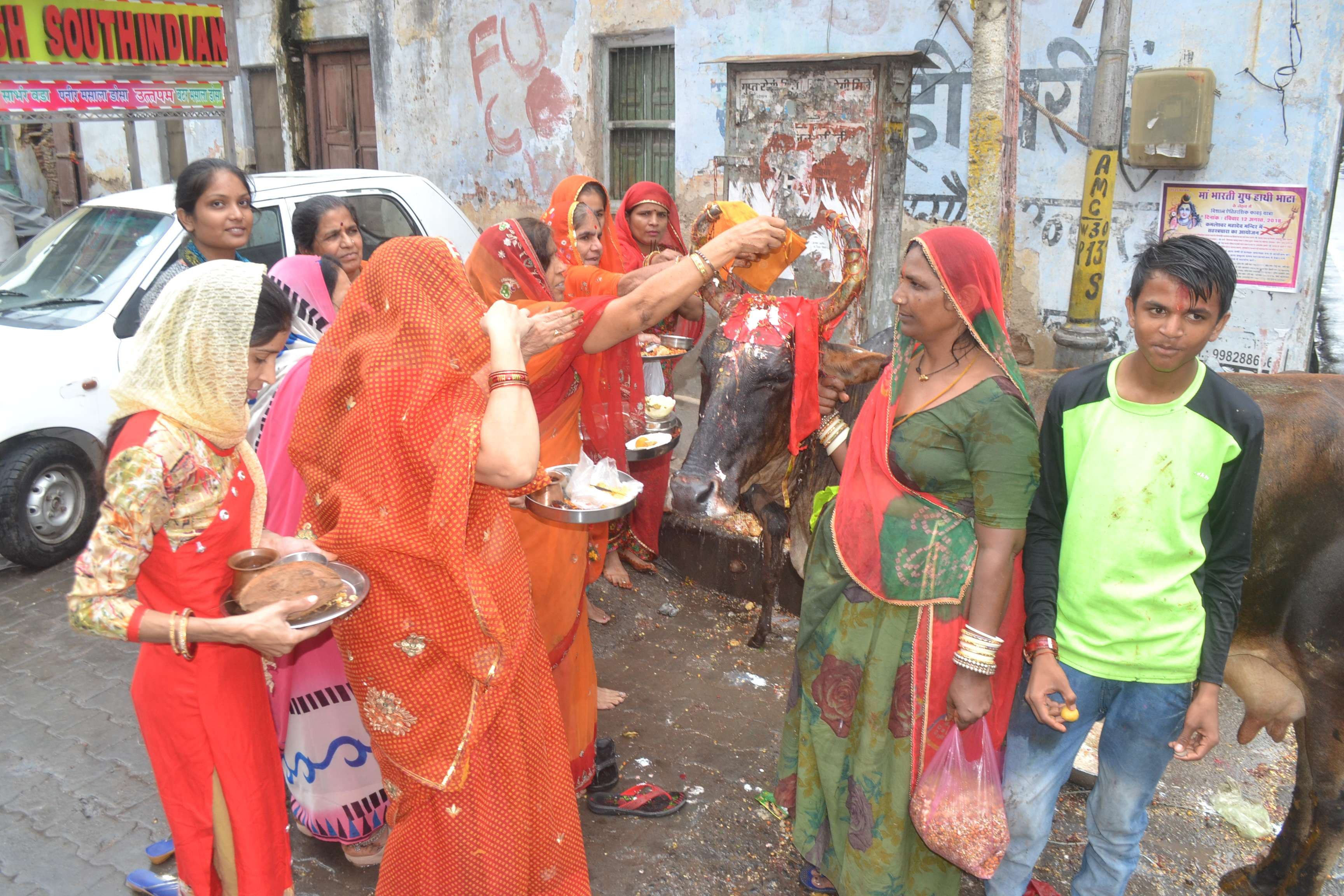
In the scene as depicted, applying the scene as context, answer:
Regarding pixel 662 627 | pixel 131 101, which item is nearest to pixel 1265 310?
pixel 662 627

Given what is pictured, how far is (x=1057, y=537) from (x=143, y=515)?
2194 mm

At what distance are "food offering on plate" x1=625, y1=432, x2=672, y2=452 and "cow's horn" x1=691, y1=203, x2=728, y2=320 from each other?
643 millimetres

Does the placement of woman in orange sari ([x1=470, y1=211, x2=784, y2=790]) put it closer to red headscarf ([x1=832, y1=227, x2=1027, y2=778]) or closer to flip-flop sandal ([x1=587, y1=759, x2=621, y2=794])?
flip-flop sandal ([x1=587, y1=759, x2=621, y2=794])

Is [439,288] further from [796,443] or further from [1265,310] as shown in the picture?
[1265,310]

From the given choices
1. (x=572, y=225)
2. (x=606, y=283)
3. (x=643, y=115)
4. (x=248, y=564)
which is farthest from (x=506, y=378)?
(x=643, y=115)

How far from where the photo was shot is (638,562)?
5617 millimetres

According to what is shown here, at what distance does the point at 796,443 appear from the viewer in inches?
140

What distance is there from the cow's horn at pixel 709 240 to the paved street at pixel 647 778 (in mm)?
1763

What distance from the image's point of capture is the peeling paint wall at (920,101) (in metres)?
5.60

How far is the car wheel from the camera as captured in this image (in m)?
5.21

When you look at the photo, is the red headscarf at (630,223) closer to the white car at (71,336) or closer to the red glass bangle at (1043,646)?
the white car at (71,336)

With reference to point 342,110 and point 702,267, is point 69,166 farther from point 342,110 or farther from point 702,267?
point 702,267

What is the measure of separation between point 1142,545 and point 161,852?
3.22 m

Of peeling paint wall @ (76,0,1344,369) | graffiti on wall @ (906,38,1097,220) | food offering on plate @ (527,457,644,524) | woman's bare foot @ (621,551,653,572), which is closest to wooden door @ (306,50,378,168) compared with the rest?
peeling paint wall @ (76,0,1344,369)
